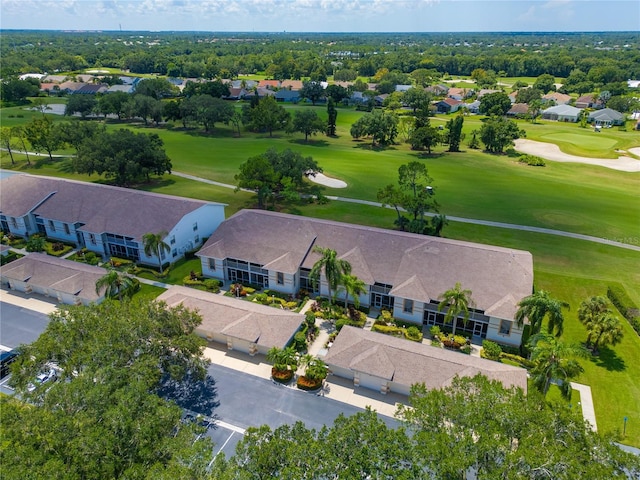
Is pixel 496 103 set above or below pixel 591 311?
above

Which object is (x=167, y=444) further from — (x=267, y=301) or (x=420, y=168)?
(x=420, y=168)

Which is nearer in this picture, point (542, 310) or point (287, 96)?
point (542, 310)

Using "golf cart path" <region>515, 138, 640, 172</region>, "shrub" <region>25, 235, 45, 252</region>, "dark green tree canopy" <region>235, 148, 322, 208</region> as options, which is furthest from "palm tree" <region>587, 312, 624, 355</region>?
"golf cart path" <region>515, 138, 640, 172</region>

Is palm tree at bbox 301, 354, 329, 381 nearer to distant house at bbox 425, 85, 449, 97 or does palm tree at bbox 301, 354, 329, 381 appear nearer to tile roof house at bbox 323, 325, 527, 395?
tile roof house at bbox 323, 325, 527, 395

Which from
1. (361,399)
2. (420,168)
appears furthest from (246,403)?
(420,168)

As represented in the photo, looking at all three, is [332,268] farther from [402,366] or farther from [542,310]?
[542,310]

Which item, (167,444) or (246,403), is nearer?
(167,444)

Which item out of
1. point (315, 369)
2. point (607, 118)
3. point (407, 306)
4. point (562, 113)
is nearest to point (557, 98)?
point (562, 113)
